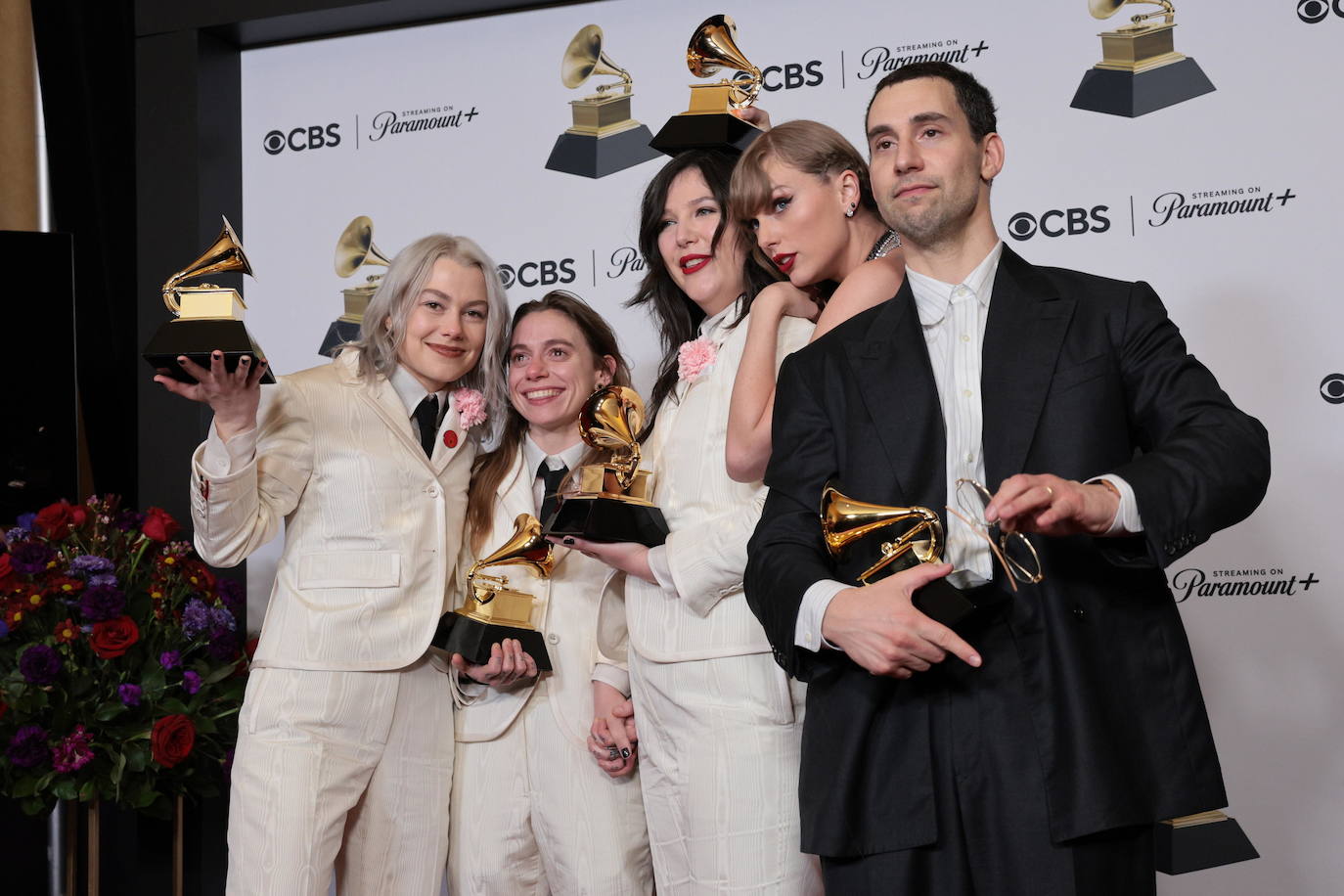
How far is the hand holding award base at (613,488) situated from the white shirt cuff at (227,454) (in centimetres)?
72

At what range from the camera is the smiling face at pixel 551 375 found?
3.32 metres

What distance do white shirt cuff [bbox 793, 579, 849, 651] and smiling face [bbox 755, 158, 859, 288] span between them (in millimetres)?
1109

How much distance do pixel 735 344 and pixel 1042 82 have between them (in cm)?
202

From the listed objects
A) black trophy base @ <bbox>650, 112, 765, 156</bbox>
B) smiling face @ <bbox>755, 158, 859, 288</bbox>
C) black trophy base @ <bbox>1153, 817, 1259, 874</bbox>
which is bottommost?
black trophy base @ <bbox>1153, 817, 1259, 874</bbox>

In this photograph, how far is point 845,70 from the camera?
180 inches

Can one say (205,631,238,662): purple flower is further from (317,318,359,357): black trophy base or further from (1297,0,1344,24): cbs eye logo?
(1297,0,1344,24): cbs eye logo

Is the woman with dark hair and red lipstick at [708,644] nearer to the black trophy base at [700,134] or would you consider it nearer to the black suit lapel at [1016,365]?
the black trophy base at [700,134]

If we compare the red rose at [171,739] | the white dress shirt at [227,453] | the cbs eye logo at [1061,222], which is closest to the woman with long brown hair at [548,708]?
the white dress shirt at [227,453]

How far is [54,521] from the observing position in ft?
12.5

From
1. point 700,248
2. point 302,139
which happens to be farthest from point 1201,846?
point 302,139

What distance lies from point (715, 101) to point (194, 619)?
7.11ft

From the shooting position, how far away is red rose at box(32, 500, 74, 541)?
381 centimetres

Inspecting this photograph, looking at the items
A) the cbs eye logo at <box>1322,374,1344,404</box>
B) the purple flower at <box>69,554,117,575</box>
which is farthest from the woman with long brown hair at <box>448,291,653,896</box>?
the cbs eye logo at <box>1322,374,1344,404</box>

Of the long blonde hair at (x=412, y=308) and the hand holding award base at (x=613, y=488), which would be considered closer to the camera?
the hand holding award base at (x=613, y=488)
